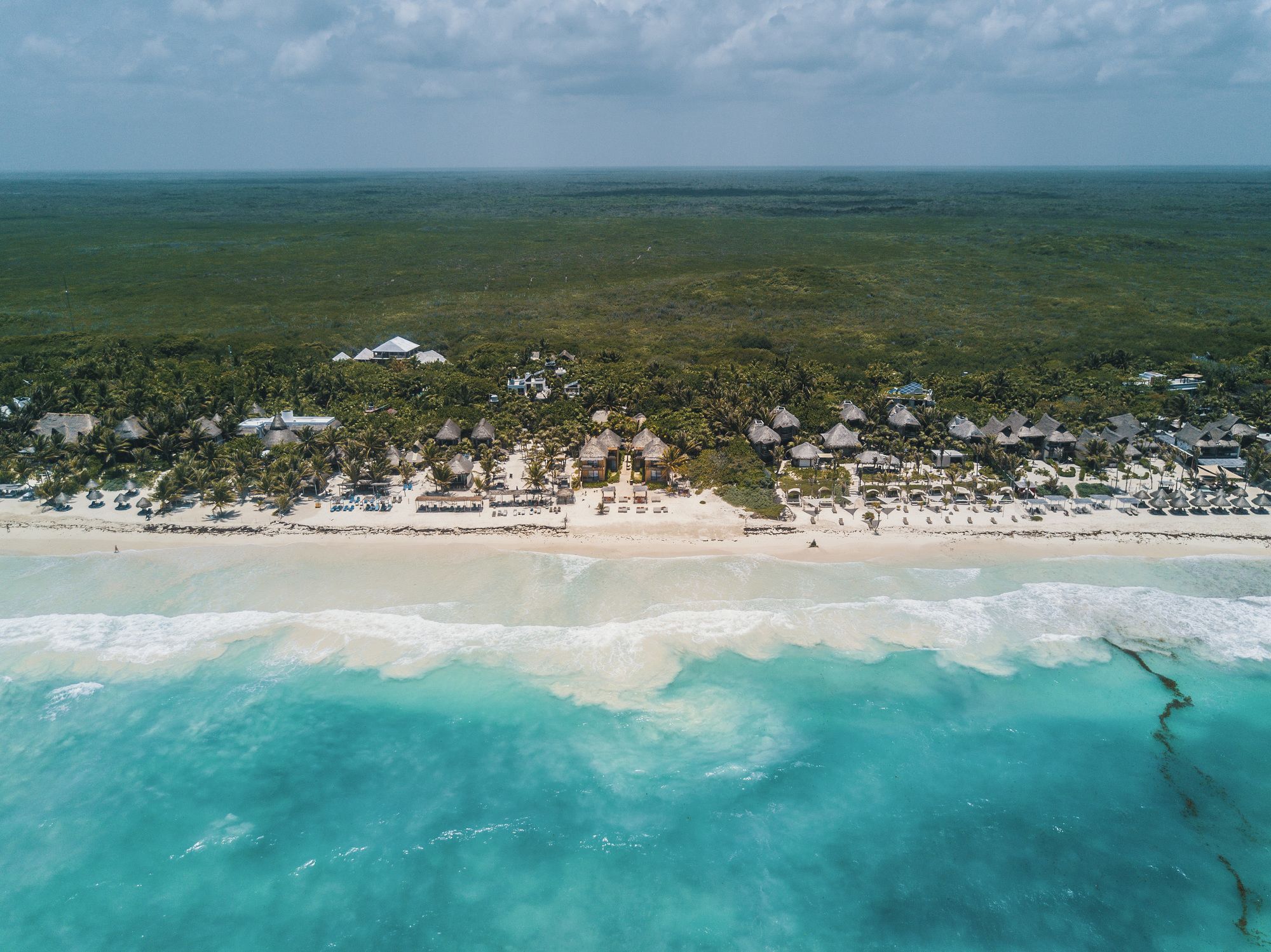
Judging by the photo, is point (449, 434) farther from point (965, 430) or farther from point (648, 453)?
point (965, 430)

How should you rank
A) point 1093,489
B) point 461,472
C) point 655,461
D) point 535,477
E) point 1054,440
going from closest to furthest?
point 535,477 → point 1093,489 → point 461,472 → point 655,461 → point 1054,440

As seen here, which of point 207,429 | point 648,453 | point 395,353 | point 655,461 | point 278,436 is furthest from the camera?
point 395,353

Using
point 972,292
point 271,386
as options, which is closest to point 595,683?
point 271,386

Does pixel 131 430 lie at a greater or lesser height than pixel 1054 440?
greater

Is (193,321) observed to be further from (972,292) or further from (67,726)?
(972,292)

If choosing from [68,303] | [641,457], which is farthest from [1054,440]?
[68,303]

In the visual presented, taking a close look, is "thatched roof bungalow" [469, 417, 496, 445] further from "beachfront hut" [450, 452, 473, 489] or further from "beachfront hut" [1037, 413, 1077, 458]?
"beachfront hut" [1037, 413, 1077, 458]

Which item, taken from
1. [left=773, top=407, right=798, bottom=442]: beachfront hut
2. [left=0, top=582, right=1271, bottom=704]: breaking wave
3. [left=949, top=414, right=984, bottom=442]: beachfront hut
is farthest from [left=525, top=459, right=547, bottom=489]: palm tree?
[left=949, top=414, right=984, bottom=442]: beachfront hut
